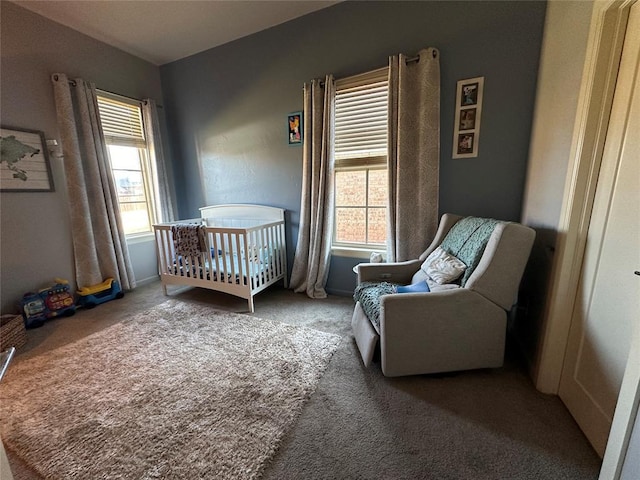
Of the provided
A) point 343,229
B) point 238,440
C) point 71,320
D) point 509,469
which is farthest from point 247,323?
point 509,469

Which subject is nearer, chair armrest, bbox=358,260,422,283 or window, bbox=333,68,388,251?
chair armrest, bbox=358,260,422,283

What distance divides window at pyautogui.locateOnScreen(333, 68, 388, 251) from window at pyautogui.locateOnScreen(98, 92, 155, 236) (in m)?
2.52

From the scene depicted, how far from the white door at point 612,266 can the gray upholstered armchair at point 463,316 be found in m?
0.29

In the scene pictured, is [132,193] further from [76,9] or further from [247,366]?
[247,366]

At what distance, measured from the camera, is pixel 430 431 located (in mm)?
1239

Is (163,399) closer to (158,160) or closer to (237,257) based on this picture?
(237,257)

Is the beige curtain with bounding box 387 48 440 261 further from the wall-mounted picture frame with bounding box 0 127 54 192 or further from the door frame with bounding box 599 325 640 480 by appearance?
the wall-mounted picture frame with bounding box 0 127 54 192

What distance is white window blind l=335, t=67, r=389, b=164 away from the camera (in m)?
2.33

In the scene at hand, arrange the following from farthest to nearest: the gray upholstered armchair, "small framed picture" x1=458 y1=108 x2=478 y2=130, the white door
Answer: "small framed picture" x1=458 y1=108 x2=478 y2=130 → the gray upholstered armchair → the white door

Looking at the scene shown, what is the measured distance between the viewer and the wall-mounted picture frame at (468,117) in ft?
6.60

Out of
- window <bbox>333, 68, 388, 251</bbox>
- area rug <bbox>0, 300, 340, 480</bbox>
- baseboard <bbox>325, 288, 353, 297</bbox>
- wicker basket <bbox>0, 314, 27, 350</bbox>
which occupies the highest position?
window <bbox>333, 68, 388, 251</bbox>

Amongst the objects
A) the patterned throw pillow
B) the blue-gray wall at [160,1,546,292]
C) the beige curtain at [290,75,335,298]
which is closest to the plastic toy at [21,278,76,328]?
the blue-gray wall at [160,1,546,292]

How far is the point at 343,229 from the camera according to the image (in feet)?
9.20

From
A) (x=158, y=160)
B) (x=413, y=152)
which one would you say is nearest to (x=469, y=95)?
(x=413, y=152)
